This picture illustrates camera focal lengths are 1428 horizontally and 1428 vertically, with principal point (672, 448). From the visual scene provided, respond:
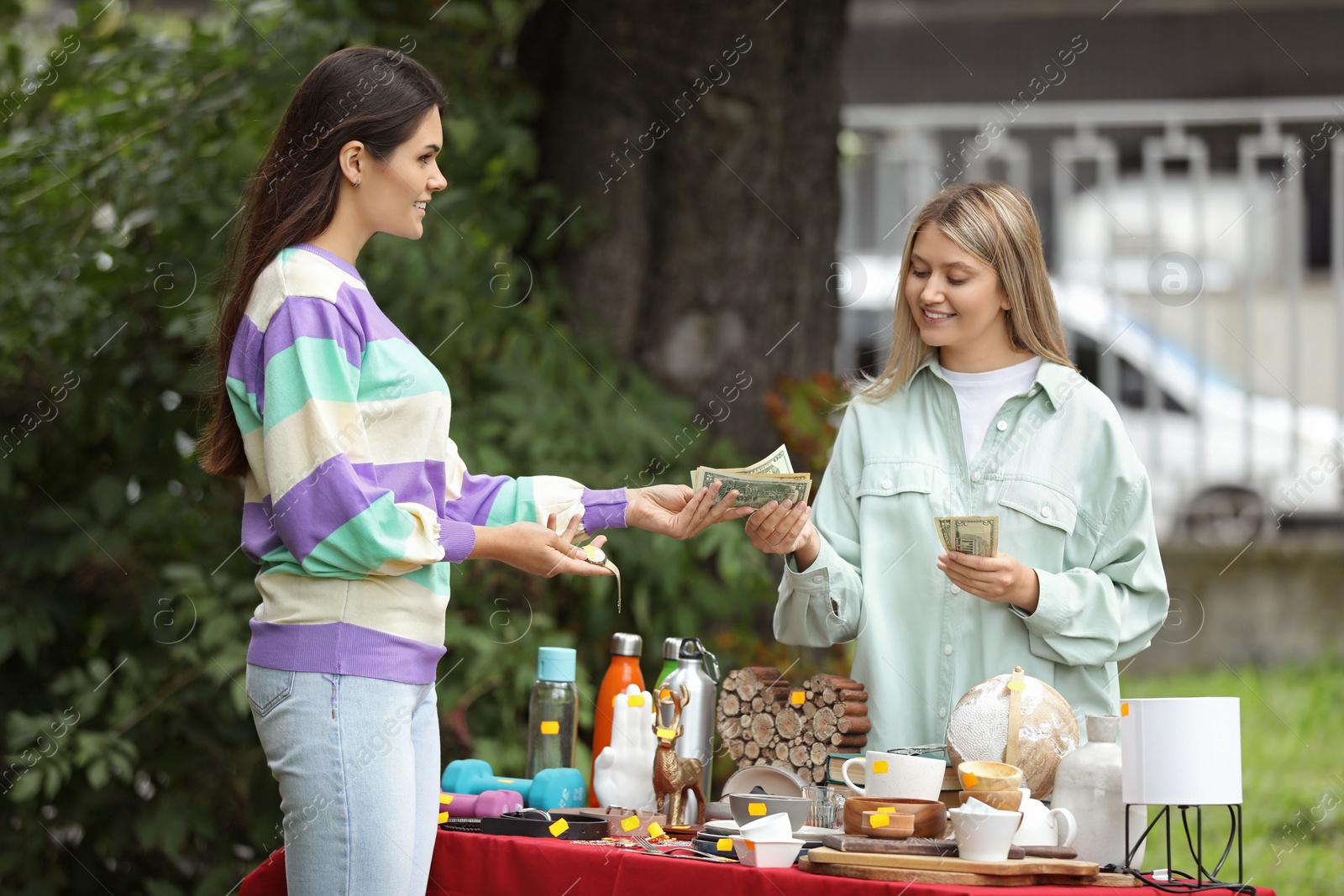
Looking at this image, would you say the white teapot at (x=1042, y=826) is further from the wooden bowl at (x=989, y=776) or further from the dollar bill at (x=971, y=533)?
the dollar bill at (x=971, y=533)

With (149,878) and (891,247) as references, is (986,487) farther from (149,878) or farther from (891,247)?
(891,247)

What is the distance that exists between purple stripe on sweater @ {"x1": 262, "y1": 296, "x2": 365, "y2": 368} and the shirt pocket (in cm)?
133

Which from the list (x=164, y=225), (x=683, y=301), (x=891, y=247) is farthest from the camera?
(x=891, y=247)

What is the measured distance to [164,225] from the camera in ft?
14.3

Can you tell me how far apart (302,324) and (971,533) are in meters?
1.21

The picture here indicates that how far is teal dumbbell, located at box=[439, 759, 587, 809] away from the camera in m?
2.85

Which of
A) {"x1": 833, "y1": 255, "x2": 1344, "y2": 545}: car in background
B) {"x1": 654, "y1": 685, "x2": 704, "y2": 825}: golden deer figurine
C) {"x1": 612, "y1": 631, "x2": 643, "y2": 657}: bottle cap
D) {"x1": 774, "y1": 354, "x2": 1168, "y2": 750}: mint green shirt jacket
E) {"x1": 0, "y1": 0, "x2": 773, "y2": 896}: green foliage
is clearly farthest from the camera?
{"x1": 833, "y1": 255, "x2": 1344, "y2": 545}: car in background

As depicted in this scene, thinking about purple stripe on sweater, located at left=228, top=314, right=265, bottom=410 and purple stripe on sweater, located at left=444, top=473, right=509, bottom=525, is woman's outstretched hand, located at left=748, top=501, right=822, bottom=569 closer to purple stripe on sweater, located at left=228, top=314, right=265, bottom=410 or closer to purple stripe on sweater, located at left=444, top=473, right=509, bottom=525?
purple stripe on sweater, located at left=444, top=473, right=509, bottom=525

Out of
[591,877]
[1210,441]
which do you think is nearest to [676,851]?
[591,877]

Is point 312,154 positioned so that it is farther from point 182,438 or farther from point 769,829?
point 182,438

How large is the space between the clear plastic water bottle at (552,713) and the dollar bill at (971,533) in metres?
0.91

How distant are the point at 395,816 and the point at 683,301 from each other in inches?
121

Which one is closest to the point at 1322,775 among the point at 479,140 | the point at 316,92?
the point at 479,140

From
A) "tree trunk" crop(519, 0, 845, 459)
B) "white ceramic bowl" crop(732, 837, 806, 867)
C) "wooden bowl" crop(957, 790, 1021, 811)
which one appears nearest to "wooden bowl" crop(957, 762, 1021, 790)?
"wooden bowl" crop(957, 790, 1021, 811)
